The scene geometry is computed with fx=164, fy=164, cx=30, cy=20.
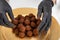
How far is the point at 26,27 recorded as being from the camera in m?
0.56

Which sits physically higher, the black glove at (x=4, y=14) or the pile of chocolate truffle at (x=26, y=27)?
the black glove at (x=4, y=14)

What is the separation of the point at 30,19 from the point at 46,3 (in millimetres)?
87

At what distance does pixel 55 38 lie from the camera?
59cm

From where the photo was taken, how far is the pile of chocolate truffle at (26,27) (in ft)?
1.85

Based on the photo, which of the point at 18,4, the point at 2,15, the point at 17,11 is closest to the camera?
the point at 2,15

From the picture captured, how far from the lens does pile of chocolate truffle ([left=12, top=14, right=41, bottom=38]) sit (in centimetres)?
56

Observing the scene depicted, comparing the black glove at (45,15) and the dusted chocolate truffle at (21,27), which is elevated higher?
the black glove at (45,15)

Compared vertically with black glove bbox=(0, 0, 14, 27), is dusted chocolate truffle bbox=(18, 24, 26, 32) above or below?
below

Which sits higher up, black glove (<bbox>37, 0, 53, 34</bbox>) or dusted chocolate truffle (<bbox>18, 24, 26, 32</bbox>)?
black glove (<bbox>37, 0, 53, 34</bbox>)

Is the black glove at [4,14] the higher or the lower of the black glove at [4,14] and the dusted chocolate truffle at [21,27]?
the higher

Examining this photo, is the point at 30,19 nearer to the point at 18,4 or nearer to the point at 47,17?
the point at 47,17

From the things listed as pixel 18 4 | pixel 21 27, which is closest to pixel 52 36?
pixel 21 27

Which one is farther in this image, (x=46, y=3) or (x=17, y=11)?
(x=17, y=11)

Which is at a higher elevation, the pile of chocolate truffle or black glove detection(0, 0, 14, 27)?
black glove detection(0, 0, 14, 27)
